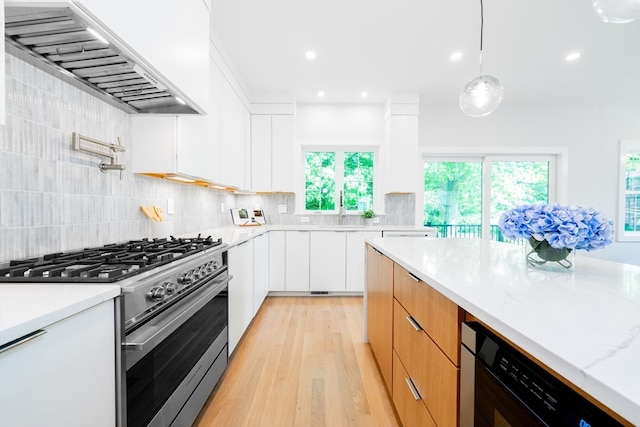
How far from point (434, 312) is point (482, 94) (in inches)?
69.1

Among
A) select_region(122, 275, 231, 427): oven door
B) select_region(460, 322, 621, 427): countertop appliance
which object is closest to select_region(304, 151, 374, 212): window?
select_region(122, 275, 231, 427): oven door

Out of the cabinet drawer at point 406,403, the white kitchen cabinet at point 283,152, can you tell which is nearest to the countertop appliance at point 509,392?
the cabinet drawer at point 406,403

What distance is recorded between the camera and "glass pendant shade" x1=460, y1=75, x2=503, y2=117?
201cm

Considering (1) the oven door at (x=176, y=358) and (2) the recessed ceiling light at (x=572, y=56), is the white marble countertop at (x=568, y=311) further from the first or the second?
(2) the recessed ceiling light at (x=572, y=56)

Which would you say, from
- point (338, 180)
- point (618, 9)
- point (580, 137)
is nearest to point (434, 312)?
point (618, 9)

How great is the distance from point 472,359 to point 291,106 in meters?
Answer: 3.65

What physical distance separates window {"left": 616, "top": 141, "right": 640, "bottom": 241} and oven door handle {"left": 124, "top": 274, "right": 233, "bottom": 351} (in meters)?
5.85

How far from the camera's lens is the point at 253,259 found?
2.76 m

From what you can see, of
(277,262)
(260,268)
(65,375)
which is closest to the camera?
(65,375)

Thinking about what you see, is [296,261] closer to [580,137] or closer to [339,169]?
[339,169]

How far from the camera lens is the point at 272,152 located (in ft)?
12.5

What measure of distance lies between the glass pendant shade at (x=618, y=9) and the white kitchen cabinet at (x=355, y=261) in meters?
2.70

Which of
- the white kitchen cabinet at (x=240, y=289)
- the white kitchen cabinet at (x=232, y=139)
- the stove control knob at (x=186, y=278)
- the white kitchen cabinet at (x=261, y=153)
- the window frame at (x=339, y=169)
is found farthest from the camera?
the window frame at (x=339, y=169)

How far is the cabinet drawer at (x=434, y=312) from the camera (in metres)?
0.86
